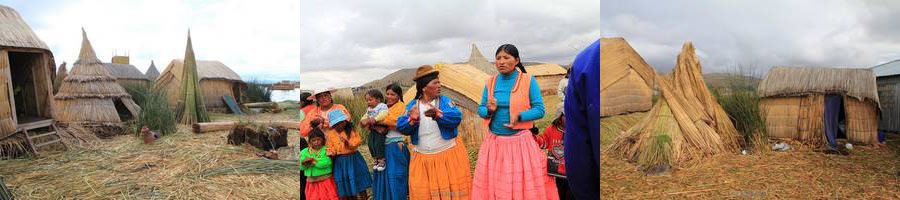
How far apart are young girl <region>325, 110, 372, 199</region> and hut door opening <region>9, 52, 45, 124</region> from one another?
5.18 m

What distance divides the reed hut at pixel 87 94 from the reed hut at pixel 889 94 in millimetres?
9398

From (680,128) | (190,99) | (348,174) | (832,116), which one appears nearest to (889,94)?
(832,116)

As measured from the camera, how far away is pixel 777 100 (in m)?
5.71

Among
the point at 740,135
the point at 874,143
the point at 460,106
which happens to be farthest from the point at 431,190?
the point at 874,143

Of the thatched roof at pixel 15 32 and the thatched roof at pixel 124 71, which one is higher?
the thatched roof at pixel 15 32

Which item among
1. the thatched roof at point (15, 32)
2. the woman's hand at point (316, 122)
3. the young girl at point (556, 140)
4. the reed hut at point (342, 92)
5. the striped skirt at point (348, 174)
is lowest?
the striped skirt at point (348, 174)

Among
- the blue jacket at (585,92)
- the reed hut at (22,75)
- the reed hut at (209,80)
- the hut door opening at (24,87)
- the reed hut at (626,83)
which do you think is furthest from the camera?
the reed hut at (209,80)

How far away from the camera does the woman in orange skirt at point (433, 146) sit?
3381 millimetres

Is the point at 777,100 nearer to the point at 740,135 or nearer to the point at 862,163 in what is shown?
the point at 740,135

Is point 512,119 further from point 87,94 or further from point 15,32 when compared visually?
point 87,94

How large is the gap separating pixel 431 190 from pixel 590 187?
1.71 meters

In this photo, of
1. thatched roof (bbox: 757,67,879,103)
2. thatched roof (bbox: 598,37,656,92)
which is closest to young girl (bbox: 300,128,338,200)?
thatched roof (bbox: 598,37,656,92)

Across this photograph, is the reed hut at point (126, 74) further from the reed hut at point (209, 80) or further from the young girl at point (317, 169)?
the young girl at point (317, 169)

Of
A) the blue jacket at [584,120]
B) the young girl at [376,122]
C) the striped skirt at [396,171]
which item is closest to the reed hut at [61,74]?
the young girl at [376,122]
